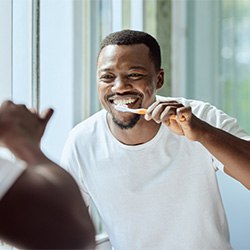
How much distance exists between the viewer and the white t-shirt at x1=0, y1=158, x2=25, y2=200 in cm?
49

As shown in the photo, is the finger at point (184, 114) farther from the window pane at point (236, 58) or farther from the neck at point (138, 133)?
the window pane at point (236, 58)

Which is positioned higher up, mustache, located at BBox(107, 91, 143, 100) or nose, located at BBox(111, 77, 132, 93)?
nose, located at BBox(111, 77, 132, 93)

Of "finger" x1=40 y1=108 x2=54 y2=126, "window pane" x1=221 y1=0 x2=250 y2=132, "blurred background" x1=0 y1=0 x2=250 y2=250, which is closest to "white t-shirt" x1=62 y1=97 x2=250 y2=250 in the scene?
"blurred background" x1=0 y1=0 x2=250 y2=250

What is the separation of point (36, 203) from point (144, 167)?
2.55 ft

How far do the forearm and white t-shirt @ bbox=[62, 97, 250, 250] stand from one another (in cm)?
9

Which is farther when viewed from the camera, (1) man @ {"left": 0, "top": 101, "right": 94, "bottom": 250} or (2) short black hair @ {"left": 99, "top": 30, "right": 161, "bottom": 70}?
(2) short black hair @ {"left": 99, "top": 30, "right": 161, "bottom": 70}

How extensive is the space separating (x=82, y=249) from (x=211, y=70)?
1954 mm

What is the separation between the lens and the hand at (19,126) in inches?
22.1

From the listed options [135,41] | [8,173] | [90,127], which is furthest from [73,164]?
[8,173]

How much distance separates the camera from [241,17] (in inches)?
88.9

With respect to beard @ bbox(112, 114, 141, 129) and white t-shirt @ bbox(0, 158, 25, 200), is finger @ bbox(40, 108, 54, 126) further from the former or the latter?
beard @ bbox(112, 114, 141, 129)

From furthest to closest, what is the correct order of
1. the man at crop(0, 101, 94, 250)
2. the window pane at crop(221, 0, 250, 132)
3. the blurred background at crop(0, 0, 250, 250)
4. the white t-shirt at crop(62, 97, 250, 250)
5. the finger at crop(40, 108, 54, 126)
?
the window pane at crop(221, 0, 250, 132)
the blurred background at crop(0, 0, 250, 250)
the white t-shirt at crop(62, 97, 250, 250)
the finger at crop(40, 108, 54, 126)
the man at crop(0, 101, 94, 250)

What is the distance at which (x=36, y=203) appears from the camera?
0.48 m

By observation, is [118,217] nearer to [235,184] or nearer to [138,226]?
[138,226]
